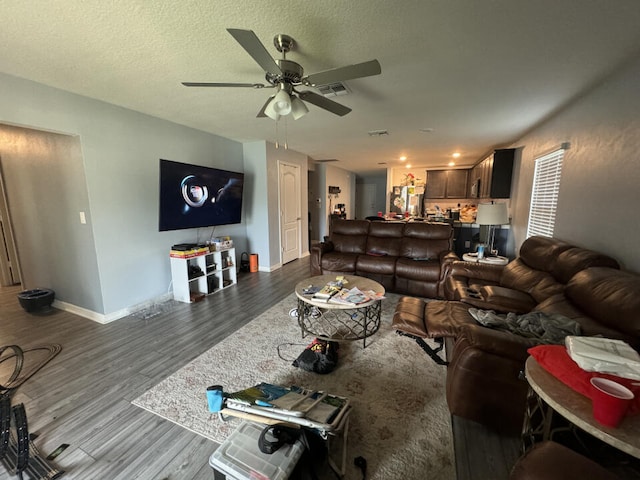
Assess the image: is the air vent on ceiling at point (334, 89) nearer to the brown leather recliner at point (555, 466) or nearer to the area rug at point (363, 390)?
the area rug at point (363, 390)

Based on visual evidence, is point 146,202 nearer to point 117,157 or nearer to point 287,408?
point 117,157

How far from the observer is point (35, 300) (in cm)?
295

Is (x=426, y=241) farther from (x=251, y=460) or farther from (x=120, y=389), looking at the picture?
(x=120, y=389)

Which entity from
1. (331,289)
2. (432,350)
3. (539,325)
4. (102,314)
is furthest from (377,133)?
(102,314)

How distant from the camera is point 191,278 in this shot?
3455 millimetres

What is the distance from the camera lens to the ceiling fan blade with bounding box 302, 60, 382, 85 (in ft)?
4.72

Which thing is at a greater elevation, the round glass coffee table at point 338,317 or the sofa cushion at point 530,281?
the sofa cushion at point 530,281

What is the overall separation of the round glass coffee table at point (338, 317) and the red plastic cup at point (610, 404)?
1.44 meters

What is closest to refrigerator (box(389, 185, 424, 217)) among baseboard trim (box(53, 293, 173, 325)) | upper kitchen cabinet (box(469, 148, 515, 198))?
upper kitchen cabinet (box(469, 148, 515, 198))

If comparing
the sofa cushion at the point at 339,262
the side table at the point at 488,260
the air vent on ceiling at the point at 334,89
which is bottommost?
the sofa cushion at the point at 339,262

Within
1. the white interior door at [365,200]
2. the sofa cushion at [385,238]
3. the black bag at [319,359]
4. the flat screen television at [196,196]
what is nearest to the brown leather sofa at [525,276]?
the sofa cushion at [385,238]

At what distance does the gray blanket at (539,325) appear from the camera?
1.46 meters

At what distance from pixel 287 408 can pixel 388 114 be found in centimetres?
315

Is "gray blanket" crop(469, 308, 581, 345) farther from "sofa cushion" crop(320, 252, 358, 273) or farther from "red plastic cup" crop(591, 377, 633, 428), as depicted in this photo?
"sofa cushion" crop(320, 252, 358, 273)
